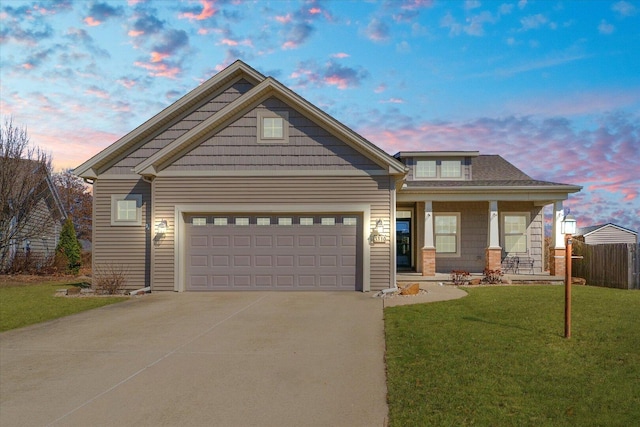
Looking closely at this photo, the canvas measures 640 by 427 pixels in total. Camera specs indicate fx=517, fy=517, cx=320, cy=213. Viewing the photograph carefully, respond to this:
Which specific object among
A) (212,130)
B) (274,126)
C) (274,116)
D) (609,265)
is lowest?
(609,265)

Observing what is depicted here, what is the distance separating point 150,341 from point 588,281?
56.2 ft

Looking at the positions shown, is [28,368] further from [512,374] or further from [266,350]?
[512,374]

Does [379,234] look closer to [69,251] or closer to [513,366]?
[513,366]

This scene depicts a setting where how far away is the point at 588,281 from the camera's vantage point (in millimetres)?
19828

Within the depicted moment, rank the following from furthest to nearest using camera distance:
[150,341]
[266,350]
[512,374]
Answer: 1. [150,341]
2. [266,350]
3. [512,374]

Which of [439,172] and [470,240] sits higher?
[439,172]

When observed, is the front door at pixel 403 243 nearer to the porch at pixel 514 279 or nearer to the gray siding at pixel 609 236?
the porch at pixel 514 279

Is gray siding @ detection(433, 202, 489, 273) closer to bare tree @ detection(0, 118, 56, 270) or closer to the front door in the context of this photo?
the front door

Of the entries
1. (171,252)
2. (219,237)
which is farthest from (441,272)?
(171,252)

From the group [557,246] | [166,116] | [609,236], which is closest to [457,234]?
[557,246]

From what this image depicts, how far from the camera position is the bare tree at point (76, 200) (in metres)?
47.2

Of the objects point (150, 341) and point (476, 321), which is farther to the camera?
point (476, 321)

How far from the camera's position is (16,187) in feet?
80.5

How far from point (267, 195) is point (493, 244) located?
28.2ft
